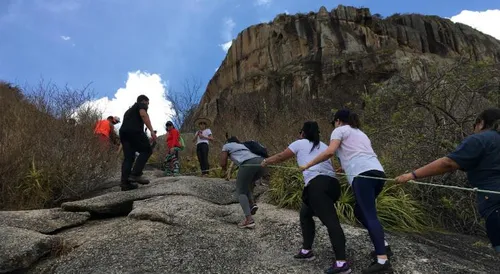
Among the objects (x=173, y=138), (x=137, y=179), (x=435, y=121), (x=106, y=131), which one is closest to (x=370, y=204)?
(x=137, y=179)

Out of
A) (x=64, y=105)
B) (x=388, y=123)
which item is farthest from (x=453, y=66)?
(x=64, y=105)

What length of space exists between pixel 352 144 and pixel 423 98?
4.69m

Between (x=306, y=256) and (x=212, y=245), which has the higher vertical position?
(x=212, y=245)

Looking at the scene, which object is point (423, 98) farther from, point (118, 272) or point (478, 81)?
point (118, 272)

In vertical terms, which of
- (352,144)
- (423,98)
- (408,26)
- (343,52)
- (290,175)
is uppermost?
(408,26)

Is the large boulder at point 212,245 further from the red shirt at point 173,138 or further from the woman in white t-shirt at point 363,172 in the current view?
the red shirt at point 173,138

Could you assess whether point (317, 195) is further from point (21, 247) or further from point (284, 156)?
point (21, 247)

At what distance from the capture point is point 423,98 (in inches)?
324

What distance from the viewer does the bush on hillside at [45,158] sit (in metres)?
7.12

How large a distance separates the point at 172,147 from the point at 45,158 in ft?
11.1

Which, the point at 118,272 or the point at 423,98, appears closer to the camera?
the point at 118,272

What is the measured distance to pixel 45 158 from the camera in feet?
25.9

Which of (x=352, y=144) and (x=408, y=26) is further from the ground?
(x=408, y=26)

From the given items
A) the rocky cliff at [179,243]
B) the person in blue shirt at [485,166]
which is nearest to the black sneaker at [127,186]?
the rocky cliff at [179,243]
